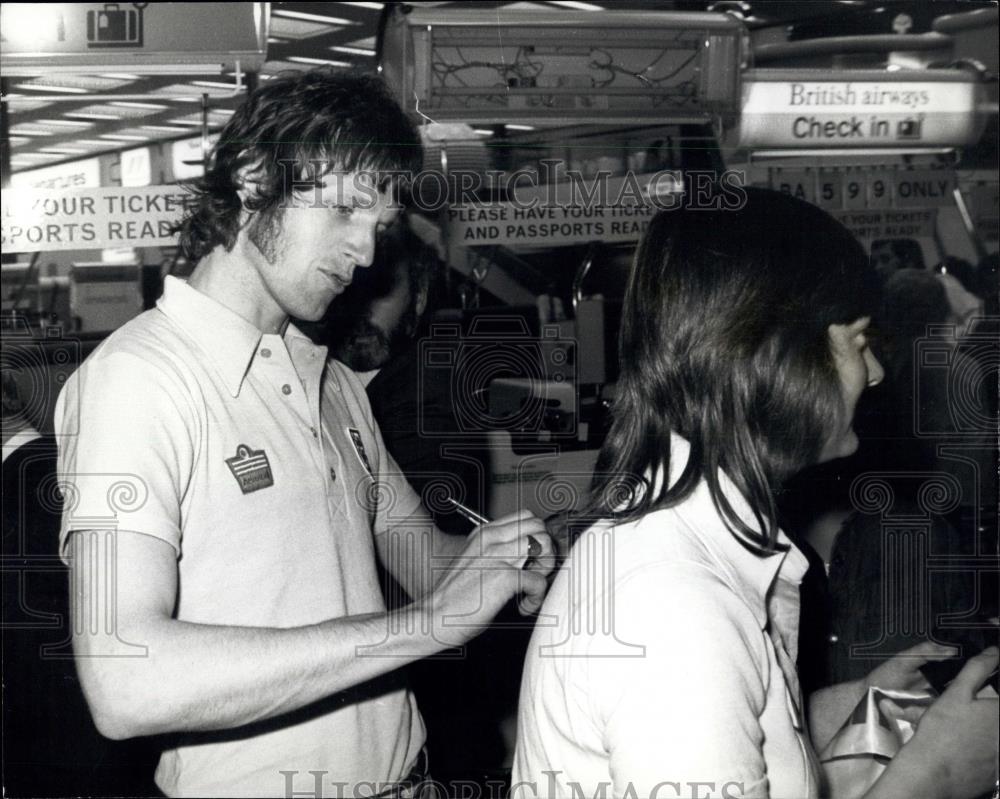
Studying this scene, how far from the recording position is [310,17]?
4.29 ft

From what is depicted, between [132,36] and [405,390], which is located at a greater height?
[132,36]

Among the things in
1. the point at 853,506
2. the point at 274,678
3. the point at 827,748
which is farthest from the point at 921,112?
the point at 274,678

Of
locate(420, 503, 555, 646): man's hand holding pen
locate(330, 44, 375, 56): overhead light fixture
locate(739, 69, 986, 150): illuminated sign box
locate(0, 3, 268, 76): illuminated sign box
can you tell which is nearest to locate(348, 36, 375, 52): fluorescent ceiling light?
locate(330, 44, 375, 56): overhead light fixture

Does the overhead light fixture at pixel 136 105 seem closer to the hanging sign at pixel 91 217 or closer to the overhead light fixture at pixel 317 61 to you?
the hanging sign at pixel 91 217

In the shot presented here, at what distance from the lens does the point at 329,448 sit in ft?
3.59

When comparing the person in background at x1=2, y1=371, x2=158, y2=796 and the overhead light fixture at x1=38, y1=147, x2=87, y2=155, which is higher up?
the overhead light fixture at x1=38, y1=147, x2=87, y2=155

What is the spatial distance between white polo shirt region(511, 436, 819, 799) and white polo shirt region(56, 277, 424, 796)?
0.28m

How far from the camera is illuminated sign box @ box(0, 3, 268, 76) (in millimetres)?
1189

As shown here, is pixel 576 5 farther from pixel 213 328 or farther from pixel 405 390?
pixel 213 328

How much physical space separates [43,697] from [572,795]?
86 centimetres

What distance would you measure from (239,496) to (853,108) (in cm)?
125

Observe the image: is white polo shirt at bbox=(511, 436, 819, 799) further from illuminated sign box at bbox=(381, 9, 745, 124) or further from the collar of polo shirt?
illuminated sign box at bbox=(381, 9, 745, 124)

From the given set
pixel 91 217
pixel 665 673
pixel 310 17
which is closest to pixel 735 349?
pixel 665 673

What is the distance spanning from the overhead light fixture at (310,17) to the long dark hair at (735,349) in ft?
2.19
